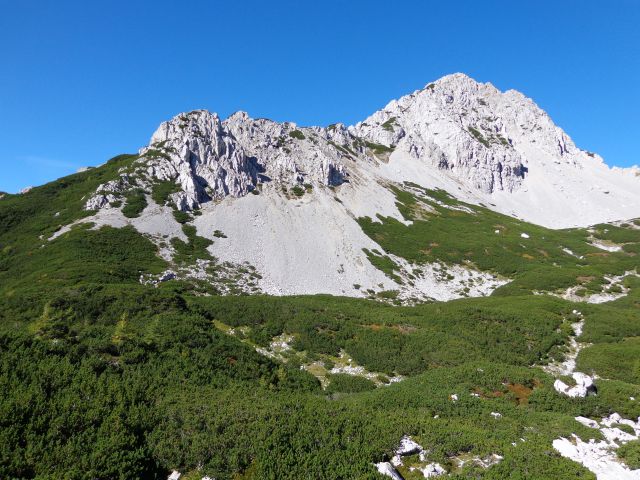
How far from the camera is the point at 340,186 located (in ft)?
343

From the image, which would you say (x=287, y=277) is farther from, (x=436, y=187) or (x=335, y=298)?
(x=436, y=187)

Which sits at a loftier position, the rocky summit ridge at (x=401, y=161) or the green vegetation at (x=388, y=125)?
the green vegetation at (x=388, y=125)

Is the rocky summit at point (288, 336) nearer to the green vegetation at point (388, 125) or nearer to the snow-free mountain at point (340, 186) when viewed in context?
the snow-free mountain at point (340, 186)

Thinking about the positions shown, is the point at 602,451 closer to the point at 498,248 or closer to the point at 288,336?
the point at 288,336

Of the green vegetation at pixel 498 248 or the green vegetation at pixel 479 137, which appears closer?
the green vegetation at pixel 498 248

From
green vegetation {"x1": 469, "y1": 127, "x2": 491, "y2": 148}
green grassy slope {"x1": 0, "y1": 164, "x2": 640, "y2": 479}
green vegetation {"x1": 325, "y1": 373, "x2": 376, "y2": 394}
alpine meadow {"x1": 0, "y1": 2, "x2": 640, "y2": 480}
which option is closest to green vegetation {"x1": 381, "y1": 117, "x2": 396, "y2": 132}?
green vegetation {"x1": 469, "y1": 127, "x2": 491, "y2": 148}

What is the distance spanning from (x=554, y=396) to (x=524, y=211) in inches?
5752

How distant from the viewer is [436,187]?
143 m

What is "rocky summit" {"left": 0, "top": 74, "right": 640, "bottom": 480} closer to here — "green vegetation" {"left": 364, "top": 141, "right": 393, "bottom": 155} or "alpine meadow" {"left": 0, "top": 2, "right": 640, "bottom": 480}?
"alpine meadow" {"left": 0, "top": 2, "right": 640, "bottom": 480}

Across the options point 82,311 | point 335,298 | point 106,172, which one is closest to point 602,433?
point 82,311

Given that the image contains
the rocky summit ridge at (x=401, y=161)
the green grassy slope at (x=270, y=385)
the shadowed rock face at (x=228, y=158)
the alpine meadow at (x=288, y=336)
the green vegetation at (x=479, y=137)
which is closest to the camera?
the green grassy slope at (x=270, y=385)

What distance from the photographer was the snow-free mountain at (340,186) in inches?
2544

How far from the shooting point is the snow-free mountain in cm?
6462

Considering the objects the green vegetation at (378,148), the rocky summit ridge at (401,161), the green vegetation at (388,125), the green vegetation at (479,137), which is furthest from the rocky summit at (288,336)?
the green vegetation at (388,125)
